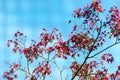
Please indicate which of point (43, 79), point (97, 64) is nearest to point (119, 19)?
point (97, 64)

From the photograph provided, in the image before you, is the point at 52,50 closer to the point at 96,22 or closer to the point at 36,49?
the point at 36,49

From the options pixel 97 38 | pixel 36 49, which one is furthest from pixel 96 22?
pixel 36 49

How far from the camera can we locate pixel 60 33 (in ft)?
36.0

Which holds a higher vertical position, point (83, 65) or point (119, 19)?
point (119, 19)

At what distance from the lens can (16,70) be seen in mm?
10883

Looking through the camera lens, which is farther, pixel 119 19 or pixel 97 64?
pixel 97 64

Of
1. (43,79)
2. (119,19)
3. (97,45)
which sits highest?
(119,19)

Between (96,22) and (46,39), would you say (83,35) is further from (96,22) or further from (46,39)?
(46,39)

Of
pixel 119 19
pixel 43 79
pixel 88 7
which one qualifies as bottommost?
pixel 43 79

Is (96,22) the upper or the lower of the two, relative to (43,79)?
upper

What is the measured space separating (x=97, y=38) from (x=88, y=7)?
1082 mm

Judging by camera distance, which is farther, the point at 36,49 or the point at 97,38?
the point at 36,49

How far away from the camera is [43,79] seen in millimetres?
10328

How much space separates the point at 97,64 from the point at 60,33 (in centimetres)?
170
